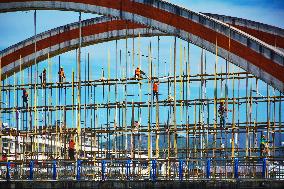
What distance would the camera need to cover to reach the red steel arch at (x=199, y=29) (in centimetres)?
2090

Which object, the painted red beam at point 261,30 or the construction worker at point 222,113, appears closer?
the construction worker at point 222,113

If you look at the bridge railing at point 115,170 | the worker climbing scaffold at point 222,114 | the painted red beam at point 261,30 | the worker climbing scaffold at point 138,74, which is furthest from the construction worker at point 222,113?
the worker climbing scaffold at point 138,74

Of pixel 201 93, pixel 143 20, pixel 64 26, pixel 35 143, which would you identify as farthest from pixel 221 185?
pixel 35 143

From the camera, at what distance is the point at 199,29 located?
22.3 m

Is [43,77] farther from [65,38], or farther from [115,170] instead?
[115,170]

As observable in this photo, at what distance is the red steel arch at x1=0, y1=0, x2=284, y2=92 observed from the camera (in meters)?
20.9

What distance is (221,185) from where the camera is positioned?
18078 mm

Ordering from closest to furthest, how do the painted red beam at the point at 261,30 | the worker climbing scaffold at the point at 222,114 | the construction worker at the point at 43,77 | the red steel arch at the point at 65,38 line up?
the worker climbing scaffold at the point at 222,114
the painted red beam at the point at 261,30
the red steel arch at the point at 65,38
the construction worker at the point at 43,77

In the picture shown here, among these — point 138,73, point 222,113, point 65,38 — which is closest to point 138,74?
point 138,73

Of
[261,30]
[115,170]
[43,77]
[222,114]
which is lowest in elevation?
[115,170]

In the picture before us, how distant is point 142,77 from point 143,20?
613cm

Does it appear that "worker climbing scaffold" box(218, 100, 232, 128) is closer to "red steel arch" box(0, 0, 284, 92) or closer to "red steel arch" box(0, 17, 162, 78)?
"red steel arch" box(0, 17, 162, 78)

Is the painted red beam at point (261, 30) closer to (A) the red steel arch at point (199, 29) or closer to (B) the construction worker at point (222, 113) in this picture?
(B) the construction worker at point (222, 113)

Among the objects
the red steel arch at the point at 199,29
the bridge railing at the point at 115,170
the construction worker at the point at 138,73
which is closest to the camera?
the red steel arch at the point at 199,29
